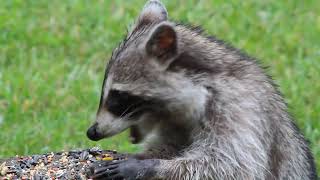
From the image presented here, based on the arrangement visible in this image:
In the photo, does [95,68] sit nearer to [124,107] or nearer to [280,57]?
[280,57]

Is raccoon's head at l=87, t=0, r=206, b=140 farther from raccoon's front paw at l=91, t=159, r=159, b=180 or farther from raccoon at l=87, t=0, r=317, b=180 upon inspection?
raccoon's front paw at l=91, t=159, r=159, b=180

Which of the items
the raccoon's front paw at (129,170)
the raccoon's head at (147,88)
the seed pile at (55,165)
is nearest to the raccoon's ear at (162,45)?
the raccoon's head at (147,88)

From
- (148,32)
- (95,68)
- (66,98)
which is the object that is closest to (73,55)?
(95,68)

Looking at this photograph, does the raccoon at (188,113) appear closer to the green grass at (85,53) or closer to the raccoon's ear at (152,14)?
the raccoon's ear at (152,14)

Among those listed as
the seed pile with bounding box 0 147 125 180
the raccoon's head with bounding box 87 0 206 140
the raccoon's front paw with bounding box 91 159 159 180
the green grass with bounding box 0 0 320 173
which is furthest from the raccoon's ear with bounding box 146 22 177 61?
the green grass with bounding box 0 0 320 173

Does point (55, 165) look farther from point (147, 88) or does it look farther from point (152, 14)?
point (152, 14)

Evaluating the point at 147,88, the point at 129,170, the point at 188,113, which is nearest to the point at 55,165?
the point at 129,170
